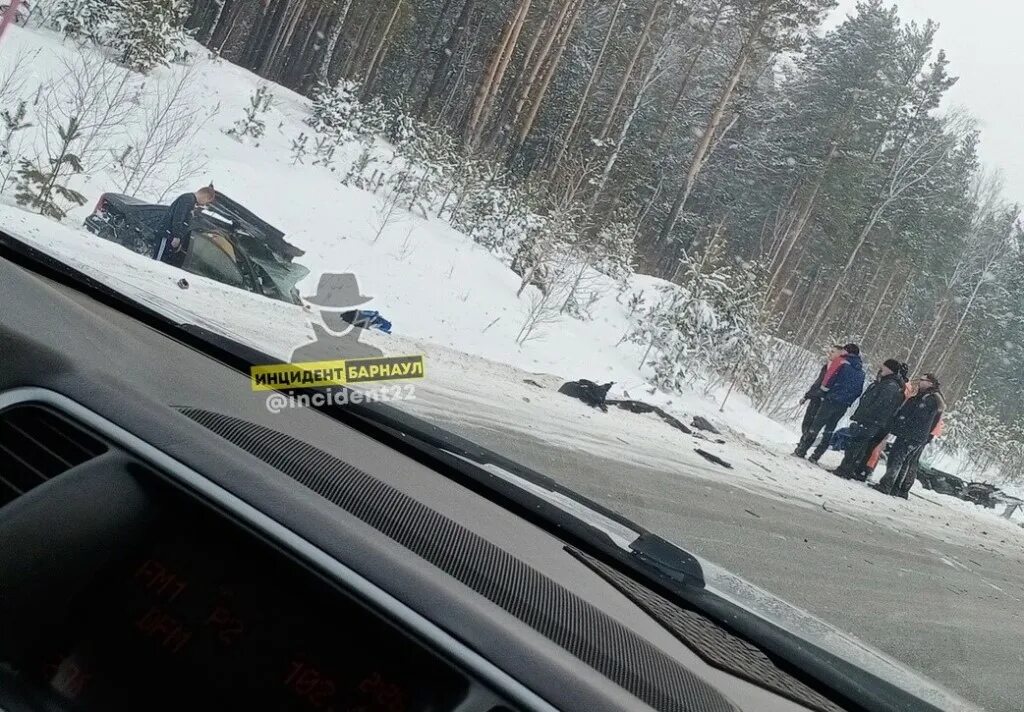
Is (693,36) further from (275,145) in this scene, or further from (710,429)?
(275,145)

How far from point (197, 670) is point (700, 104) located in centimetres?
231

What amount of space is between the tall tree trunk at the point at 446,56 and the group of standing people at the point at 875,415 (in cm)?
198

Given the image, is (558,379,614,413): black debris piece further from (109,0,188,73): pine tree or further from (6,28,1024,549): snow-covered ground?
(109,0,188,73): pine tree

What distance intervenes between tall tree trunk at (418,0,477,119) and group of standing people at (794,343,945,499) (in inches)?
78.1

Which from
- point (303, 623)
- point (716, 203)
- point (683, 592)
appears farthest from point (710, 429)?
point (303, 623)

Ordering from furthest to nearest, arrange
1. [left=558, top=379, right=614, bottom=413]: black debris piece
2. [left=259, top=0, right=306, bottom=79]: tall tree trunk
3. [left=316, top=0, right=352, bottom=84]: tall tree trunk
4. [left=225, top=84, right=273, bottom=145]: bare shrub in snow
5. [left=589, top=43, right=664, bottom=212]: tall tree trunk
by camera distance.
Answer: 1. [left=259, top=0, right=306, bottom=79]: tall tree trunk
2. [left=225, top=84, right=273, bottom=145]: bare shrub in snow
3. [left=316, top=0, right=352, bottom=84]: tall tree trunk
4. [left=558, top=379, right=614, bottom=413]: black debris piece
5. [left=589, top=43, right=664, bottom=212]: tall tree trunk

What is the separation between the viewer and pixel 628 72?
118 inches

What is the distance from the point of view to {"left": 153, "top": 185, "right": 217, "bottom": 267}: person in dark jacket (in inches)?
129

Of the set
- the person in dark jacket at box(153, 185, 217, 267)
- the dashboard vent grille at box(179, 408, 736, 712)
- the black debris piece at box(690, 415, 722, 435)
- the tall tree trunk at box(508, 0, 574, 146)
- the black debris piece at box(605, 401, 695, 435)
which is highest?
the tall tree trunk at box(508, 0, 574, 146)

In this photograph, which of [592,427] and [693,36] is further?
[592,427]

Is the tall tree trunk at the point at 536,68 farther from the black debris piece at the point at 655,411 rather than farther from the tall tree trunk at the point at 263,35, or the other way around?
the tall tree trunk at the point at 263,35

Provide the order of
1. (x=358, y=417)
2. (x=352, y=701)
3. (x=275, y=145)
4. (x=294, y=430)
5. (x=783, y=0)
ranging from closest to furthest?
(x=352, y=701), (x=294, y=430), (x=358, y=417), (x=783, y=0), (x=275, y=145)

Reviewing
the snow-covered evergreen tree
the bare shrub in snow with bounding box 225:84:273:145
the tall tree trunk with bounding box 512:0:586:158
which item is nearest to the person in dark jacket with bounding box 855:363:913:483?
the tall tree trunk with bounding box 512:0:586:158

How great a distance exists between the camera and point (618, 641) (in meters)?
1.45
